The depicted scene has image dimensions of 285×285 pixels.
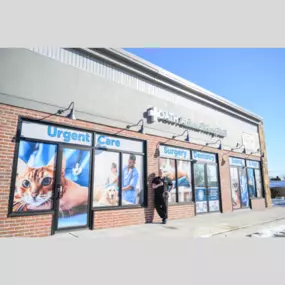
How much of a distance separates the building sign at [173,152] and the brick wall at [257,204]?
6.79 meters

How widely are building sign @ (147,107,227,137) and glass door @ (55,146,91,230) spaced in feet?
11.5

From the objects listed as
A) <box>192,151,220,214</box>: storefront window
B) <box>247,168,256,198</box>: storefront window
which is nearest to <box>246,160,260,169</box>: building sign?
<box>247,168,256,198</box>: storefront window

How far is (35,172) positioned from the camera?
6.67 meters

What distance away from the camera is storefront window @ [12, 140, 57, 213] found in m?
6.35

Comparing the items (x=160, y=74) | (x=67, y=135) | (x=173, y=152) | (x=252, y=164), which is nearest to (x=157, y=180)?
(x=173, y=152)

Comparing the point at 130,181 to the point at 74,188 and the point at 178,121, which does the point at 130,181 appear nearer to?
the point at 74,188

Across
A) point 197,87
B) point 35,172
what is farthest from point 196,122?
point 35,172

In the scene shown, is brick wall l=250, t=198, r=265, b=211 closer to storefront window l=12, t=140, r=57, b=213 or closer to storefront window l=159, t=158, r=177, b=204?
storefront window l=159, t=158, r=177, b=204

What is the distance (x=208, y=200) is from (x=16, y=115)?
31.7 feet

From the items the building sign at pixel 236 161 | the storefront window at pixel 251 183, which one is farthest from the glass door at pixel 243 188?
the storefront window at pixel 251 183

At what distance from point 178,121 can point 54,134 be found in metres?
6.01

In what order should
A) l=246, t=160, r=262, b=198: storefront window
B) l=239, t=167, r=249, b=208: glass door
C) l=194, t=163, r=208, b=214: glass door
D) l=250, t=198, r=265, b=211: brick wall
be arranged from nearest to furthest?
l=194, t=163, r=208, b=214: glass door
l=239, t=167, r=249, b=208: glass door
l=250, t=198, r=265, b=211: brick wall
l=246, t=160, r=262, b=198: storefront window

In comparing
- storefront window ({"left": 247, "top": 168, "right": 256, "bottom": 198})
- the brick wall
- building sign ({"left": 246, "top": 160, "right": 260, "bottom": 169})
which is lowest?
the brick wall

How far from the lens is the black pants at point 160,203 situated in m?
9.02
